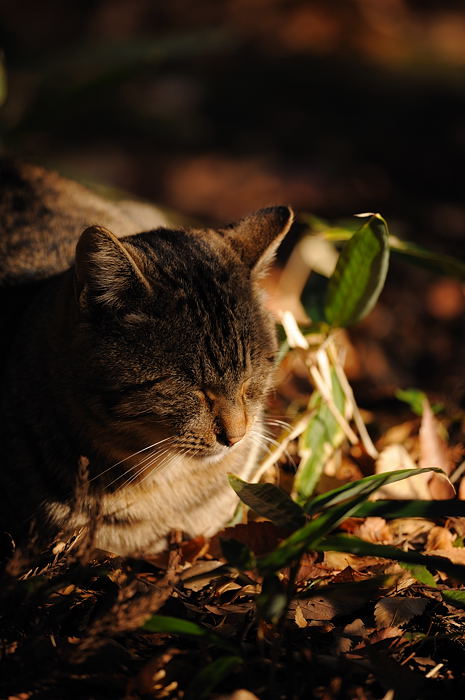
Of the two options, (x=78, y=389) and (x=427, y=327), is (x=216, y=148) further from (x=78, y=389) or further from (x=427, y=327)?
(x=78, y=389)

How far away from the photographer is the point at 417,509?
155cm

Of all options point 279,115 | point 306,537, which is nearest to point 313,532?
point 306,537

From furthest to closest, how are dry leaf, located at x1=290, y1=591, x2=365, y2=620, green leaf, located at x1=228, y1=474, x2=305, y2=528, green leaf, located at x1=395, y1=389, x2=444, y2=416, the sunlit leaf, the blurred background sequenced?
the blurred background
green leaf, located at x1=395, y1=389, x2=444, y2=416
dry leaf, located at x1=290, y1=591, x2=365, y2=620
green leaf, located at x1=228, y1=474, x2=305, y2=528
the sunlit leaf

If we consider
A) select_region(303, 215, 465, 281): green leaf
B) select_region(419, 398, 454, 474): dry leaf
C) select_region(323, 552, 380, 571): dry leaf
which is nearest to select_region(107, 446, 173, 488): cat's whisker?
select_region(323, 552, 380, 571): dry leaf

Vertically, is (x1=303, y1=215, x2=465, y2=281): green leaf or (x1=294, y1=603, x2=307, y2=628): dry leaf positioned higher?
(x1=303, y1=215, x2=465, y2=281): green leaf

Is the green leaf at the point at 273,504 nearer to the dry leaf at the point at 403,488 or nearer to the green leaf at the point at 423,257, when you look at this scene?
the dry leaf at the point at 403,488

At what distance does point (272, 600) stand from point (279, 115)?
4.74 meters

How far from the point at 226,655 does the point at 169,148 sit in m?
4.49

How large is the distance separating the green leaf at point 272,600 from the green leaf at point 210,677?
0.34 feet

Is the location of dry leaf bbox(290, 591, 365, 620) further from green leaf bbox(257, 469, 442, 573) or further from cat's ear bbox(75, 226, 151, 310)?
cat's ear bbox(75, 226, 151, 310)

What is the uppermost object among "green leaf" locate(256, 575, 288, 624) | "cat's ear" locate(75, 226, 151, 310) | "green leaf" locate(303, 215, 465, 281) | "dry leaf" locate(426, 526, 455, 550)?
"cat's ear" locate(75, 226, 151, 310)

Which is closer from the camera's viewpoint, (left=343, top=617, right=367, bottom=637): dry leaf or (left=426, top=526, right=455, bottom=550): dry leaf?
(left=343, top=617, right=367, bottom=637): dry leaf

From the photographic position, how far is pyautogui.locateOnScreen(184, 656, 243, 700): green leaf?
1264 mm

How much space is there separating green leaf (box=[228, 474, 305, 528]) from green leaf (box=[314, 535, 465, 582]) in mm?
80
